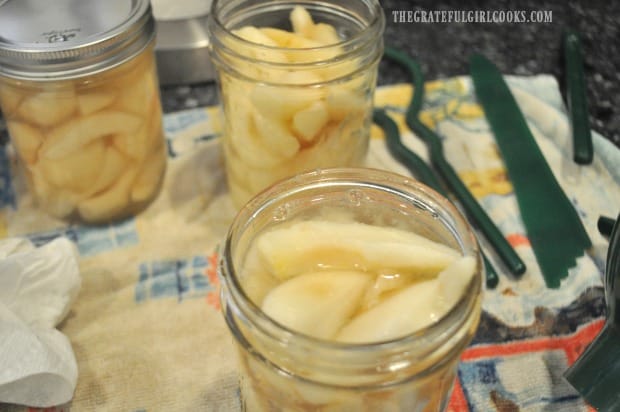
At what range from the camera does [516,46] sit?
1.06 metres

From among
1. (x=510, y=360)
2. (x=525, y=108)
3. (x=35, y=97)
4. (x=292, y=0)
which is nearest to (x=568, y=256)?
(x=510, y=360)

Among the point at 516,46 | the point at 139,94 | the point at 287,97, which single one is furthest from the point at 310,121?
the point at 516,46

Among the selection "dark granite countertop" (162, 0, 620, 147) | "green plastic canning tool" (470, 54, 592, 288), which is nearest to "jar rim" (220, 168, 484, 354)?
"green plastic canning tool" (470, 54, 592, 288)

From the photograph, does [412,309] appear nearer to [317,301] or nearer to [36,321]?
[317,301]

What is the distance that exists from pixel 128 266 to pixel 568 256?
0.44 meters

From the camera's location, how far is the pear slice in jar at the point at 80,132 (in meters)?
0.68

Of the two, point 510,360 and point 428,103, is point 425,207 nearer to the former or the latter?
point 510,360

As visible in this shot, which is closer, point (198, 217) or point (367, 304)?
point (367, 304)

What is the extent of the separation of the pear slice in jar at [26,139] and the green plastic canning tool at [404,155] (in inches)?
15.6

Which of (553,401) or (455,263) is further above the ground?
(455,263)

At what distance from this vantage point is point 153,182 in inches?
30.9

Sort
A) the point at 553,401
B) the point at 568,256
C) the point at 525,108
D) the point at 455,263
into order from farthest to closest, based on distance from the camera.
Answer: the point at 525,108 < the point at 568,256 < the point at 553,401 < the point at 455,263

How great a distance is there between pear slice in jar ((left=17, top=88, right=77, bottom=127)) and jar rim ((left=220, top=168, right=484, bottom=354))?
0.28 m

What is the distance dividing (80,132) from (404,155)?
1.19 ft
